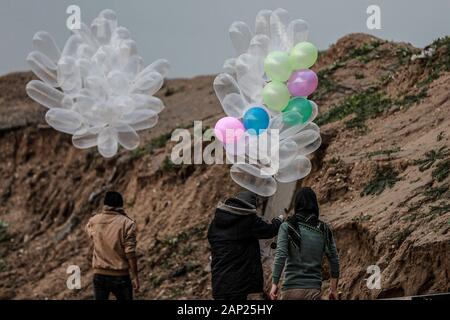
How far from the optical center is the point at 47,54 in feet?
53.3

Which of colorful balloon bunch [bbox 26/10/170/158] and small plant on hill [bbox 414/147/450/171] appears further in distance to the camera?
small plant on hill [bbox 414/147/450/171]

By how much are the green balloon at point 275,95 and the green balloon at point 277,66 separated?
78mm

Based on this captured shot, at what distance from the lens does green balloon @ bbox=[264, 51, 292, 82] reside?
15.2 meters

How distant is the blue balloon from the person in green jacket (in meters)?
2.03

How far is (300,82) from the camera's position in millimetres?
15469

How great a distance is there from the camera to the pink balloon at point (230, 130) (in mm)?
15000

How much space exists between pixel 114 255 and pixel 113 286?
1.08 ft

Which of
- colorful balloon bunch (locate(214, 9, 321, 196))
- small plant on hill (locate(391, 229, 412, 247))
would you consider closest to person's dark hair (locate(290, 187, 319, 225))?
colorful balloon bunch (locate(214, 9, 321, 196))

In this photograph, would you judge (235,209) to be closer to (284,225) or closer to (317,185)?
(284,225)

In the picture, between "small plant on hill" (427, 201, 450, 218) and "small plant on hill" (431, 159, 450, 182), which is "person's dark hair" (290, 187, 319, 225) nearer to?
"small plant on hill" (427, 201, 450, 218)

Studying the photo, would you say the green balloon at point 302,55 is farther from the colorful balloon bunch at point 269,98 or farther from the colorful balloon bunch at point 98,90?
the colorful balloon bunch at point 98,90

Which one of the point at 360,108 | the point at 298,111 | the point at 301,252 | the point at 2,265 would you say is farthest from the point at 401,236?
the point at 2,265
